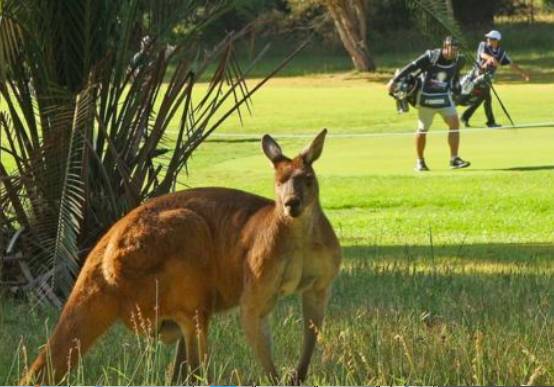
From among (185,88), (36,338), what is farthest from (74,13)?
(36,338)

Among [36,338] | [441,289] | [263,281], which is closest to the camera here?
[263,281]

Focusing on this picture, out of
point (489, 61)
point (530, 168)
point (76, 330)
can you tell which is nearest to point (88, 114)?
point (76, 330)

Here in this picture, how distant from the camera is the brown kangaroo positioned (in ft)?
18.1

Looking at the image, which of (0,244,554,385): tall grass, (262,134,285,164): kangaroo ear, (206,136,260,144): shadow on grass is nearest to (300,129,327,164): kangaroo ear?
(262,134,285,164): kangaroo ear

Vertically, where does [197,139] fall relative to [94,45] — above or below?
below

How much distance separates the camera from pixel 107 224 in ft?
29.7

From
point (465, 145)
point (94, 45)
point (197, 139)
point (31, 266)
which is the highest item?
point (94, 45)

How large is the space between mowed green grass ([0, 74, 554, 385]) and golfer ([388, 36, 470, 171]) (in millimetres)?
350

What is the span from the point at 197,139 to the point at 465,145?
13583 mm

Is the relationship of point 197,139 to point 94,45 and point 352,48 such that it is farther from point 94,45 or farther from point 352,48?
point 352,48

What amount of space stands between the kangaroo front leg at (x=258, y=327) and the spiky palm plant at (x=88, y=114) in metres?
3.16

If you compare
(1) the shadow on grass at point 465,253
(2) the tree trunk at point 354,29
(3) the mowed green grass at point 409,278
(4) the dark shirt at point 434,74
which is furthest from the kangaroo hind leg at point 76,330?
(2) the tree trunk at point 354,29

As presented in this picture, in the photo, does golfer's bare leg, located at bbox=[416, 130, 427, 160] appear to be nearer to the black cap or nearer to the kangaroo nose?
the black cap

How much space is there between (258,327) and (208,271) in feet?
1.05
